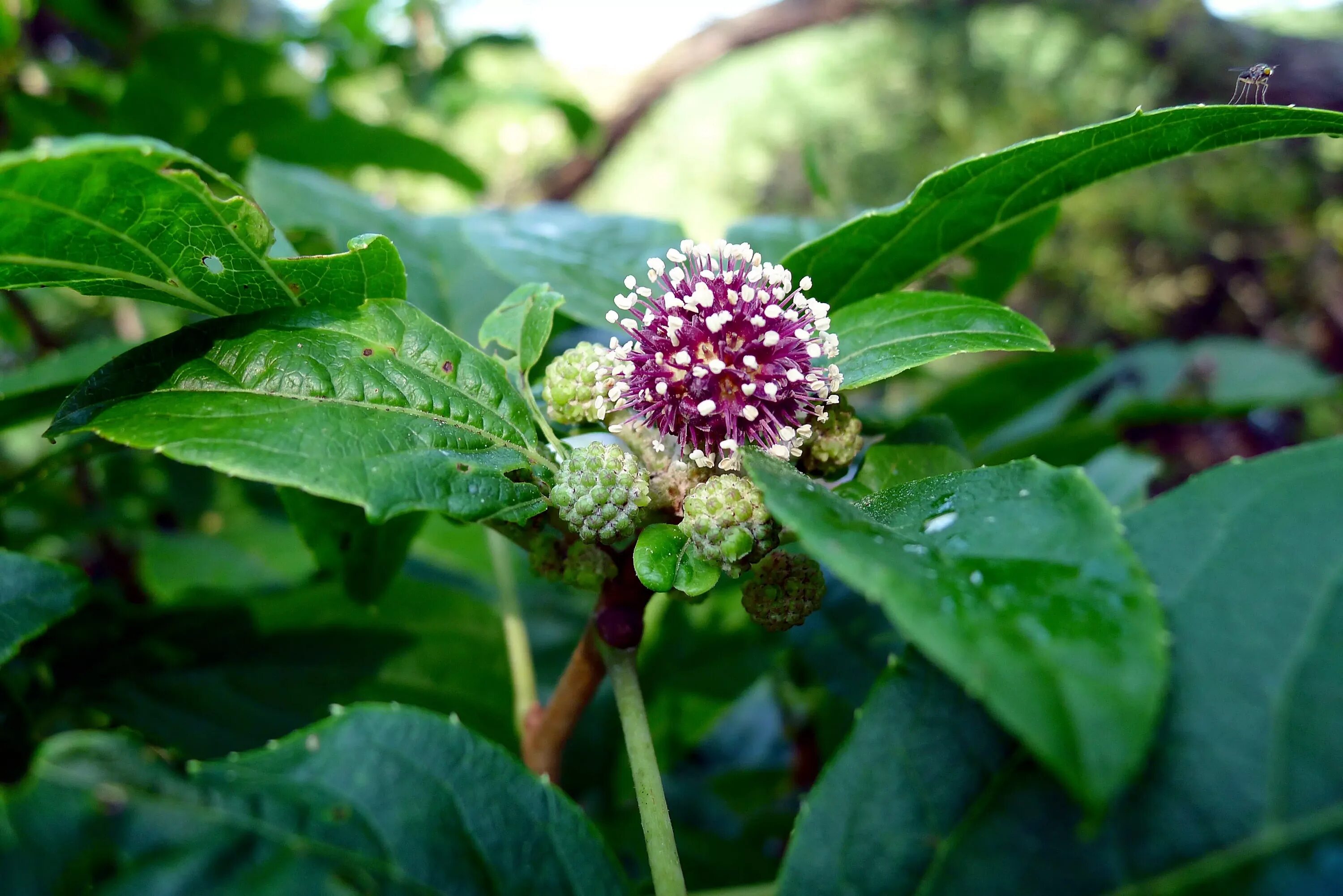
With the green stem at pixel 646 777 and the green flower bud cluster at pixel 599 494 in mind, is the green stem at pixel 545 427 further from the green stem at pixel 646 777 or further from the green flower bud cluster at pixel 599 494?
the green stem at pixel 646 777

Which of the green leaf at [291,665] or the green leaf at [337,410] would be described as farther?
the green leaf at [291,665]

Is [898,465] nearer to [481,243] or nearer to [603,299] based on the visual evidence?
[603,299]

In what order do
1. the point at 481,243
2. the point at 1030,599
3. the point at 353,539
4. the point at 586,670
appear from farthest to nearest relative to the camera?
the point at 481,243, the point at 353,539, the point at 586,670, the point at 1030,599

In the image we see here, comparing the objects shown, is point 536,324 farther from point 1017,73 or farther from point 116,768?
point 1017,73

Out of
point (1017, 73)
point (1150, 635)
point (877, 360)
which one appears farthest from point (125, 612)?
point (1017, 73)

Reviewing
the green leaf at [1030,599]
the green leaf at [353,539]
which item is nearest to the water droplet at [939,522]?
the green leaf at [1030,599]

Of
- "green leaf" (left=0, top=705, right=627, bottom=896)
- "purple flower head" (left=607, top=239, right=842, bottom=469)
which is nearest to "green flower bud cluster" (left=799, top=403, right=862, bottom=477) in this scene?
"purple flower head" (left=607, top=239, right=842, bottom=469)

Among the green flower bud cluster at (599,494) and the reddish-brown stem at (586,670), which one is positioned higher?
the green flower bud cluster at (599,494)

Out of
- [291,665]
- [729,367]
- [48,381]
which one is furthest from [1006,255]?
[48,381]
